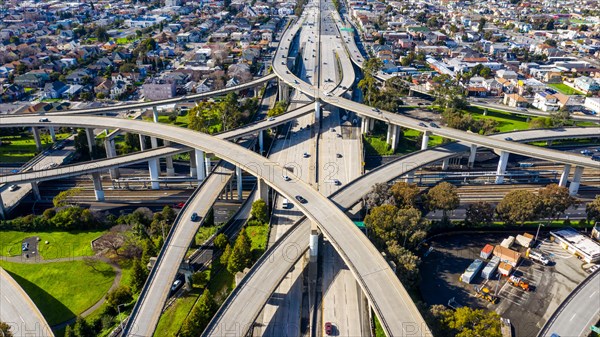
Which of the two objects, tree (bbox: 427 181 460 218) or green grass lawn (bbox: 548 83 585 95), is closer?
tree (bbox: 427 181 460 218)

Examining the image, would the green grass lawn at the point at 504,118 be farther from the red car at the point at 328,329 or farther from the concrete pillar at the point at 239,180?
the red car at the point at 328,329

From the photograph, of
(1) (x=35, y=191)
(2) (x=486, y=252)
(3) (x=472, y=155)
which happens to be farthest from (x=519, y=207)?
(1) (x=35, y=191)

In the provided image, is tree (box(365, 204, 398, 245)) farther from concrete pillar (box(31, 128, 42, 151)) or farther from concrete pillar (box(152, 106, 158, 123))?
concrete pillar (box(31, 128, 42, 151))

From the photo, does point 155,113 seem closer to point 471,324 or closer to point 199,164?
point 199,164

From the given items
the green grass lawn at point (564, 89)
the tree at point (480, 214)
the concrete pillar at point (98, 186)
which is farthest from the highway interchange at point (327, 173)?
the green grass lawn at point (564, 89)

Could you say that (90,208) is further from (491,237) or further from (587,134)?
(587,134)

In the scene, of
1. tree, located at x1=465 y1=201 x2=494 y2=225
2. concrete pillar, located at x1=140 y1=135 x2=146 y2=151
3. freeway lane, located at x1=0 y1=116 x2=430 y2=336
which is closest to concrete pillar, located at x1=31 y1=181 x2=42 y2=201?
freeway lane, located at x1=0 y1=116 x2=430 y2=336

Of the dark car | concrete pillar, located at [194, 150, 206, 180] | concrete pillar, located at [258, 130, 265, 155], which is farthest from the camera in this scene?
concrete pillar, located at [258, 130, 265, 155]

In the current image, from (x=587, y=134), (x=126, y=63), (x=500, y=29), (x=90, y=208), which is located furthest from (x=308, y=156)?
(x=500, y=29)
